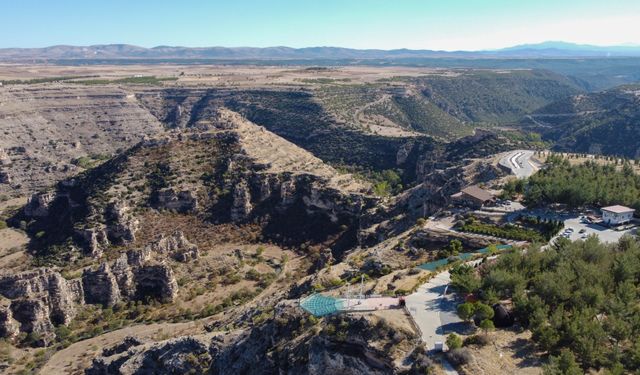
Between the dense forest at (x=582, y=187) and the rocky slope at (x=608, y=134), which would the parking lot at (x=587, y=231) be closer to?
the dense forest at (x=582, y=187)

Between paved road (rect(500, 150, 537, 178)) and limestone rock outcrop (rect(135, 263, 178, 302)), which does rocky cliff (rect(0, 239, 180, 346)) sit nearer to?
limestone rock outcrop (rect(135, 263, 178, 302))

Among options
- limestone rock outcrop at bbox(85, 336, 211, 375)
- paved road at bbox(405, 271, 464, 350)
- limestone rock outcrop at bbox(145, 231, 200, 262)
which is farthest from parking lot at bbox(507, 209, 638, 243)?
limestone rock outcrop at bbox(145, 231, 200, 262)

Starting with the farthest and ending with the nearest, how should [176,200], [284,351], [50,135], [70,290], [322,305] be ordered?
[50,135] < [176,200] < [70,290] < [322,305] < [284,351]

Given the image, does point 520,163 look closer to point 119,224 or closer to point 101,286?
point 119,224

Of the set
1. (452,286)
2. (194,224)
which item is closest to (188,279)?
(194,224)

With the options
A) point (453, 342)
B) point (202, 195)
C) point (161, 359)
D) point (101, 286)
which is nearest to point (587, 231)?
point (453, 342)

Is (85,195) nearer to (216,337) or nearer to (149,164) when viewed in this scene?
(149,164)
